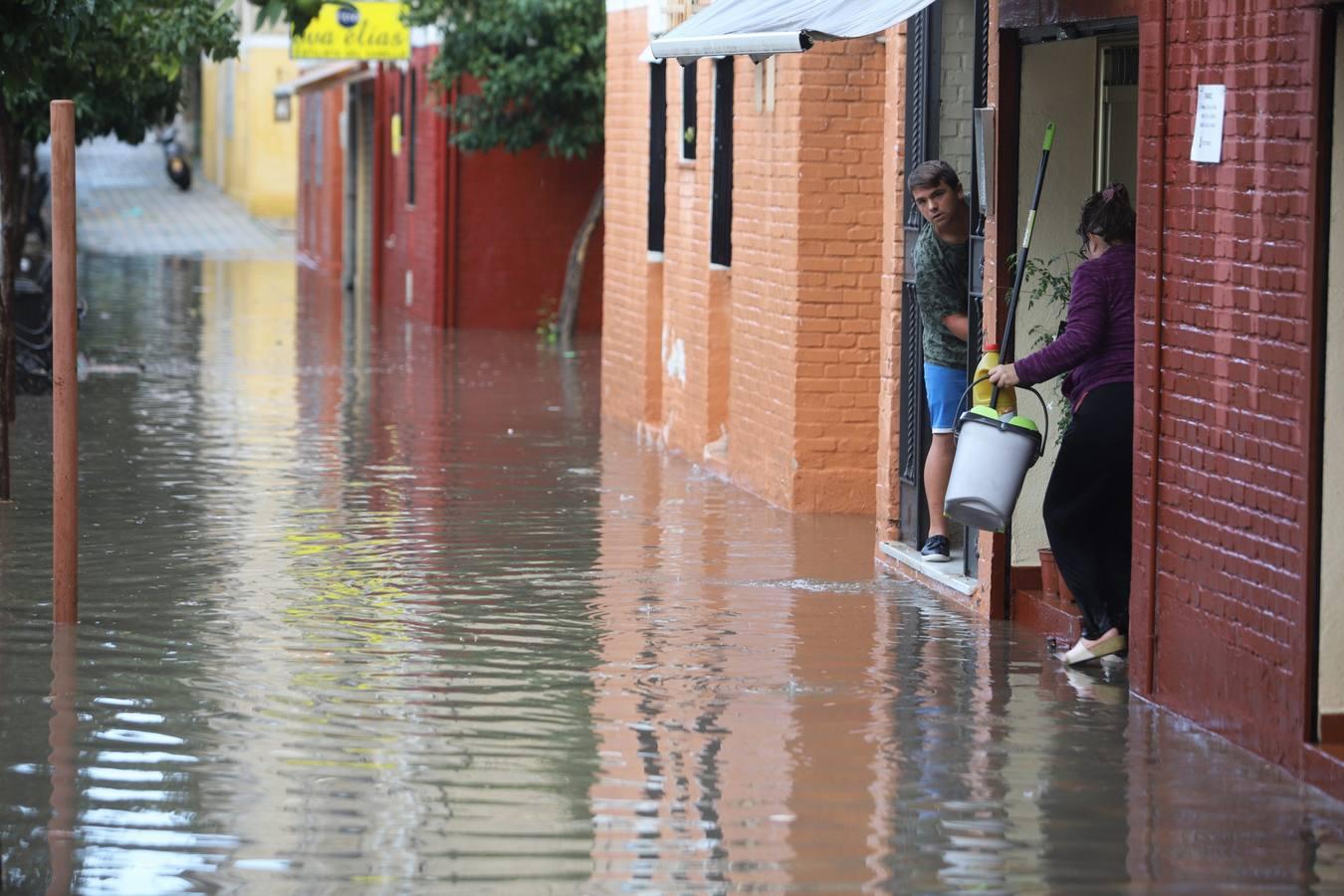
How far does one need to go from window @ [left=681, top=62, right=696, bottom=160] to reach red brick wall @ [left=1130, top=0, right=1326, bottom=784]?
24.7 feet

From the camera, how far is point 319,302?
Answer: 104 feet

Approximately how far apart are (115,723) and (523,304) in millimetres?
20435

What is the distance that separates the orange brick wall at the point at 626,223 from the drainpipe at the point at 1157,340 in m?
9.12

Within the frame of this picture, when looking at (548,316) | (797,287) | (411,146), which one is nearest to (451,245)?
(548,316)

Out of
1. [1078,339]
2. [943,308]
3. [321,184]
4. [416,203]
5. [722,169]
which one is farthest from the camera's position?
[321,184]

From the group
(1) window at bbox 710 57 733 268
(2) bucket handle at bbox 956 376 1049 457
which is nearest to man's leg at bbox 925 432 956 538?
(2) bucket handle at bbox 956 376 1049 457

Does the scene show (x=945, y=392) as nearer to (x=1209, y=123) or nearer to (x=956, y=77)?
(x=956, y=77)

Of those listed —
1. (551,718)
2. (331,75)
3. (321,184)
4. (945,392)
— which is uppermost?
(331,75)

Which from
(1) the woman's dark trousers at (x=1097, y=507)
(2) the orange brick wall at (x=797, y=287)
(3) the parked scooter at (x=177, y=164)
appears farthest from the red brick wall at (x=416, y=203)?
(3) the parked scooter at (x=177, y=164)

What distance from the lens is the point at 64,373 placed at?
9.13 metres

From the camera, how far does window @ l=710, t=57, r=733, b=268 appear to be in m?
14.4

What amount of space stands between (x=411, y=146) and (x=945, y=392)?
19807 millimetres

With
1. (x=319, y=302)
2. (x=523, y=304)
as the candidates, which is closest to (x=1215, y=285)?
(x=523, y=304)

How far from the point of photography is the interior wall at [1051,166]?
9.57 meters
